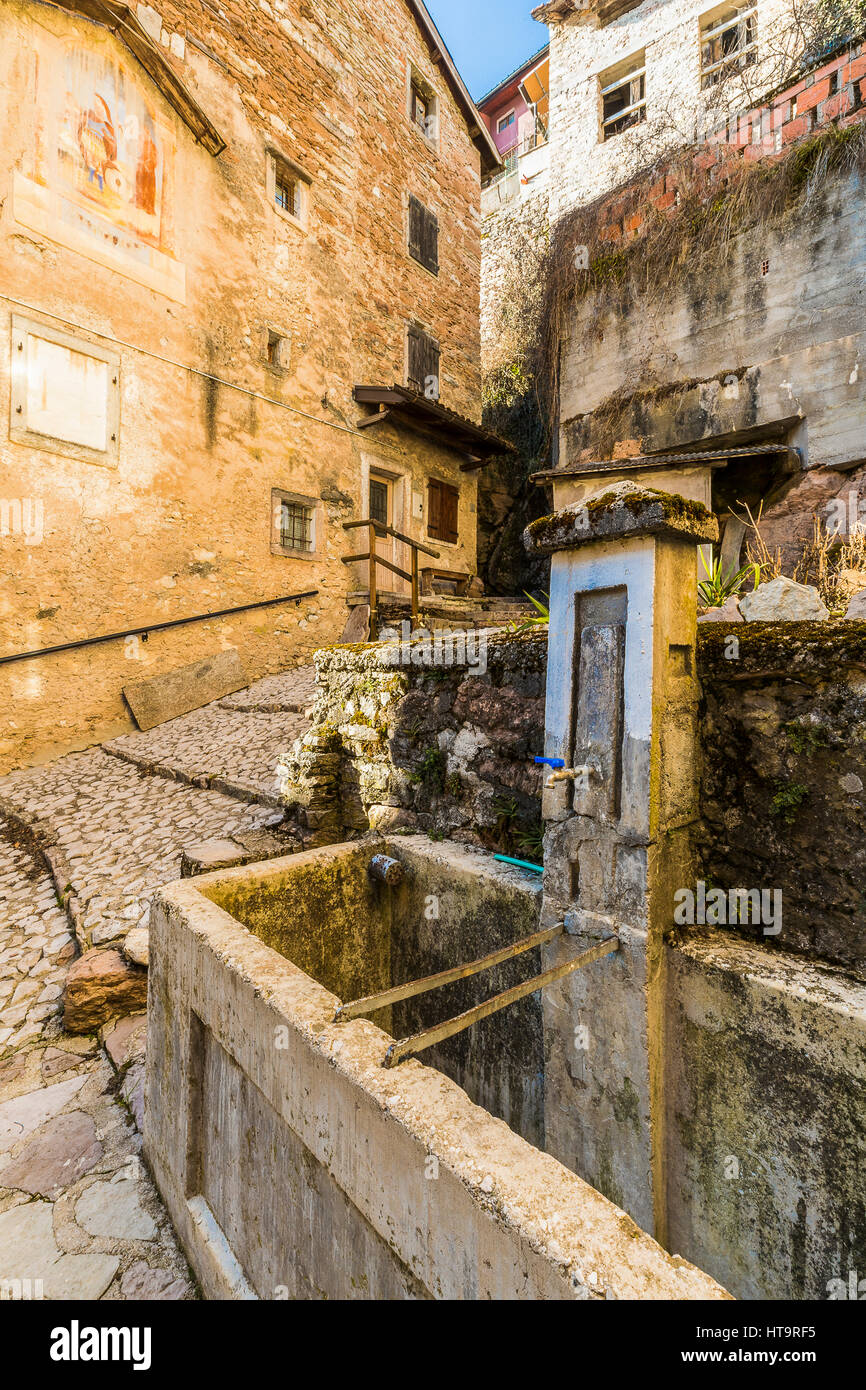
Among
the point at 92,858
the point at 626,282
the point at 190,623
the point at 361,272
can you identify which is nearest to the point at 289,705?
the point at 190,623

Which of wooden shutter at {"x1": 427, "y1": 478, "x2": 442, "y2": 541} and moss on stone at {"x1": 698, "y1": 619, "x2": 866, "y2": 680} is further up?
wooden shutter at {"x1": 427, "y1": 478, "x2": 442, "y2": 541}

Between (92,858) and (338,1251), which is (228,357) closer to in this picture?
(92,858)

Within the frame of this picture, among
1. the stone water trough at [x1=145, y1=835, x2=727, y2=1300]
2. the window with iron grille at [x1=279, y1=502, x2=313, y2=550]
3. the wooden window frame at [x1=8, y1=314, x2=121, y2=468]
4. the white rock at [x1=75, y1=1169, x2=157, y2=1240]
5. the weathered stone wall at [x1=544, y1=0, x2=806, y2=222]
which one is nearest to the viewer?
the stone water trough at [x1=145, y1=835, x2=727, y2=1300]

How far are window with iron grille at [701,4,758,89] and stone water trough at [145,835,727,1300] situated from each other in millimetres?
11639

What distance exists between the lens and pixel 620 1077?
5.97 ft

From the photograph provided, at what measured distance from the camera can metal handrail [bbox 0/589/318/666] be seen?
6617 millimetres

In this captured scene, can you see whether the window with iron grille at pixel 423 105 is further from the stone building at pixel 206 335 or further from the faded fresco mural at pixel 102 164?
the faded fresco mural at pixel 102 164

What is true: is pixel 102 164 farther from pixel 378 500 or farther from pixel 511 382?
pixel 511 382

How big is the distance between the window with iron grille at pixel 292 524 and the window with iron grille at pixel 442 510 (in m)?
2.94

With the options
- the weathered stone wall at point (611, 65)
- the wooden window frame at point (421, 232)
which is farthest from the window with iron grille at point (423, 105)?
the weathered stone wall at point (611, 65)

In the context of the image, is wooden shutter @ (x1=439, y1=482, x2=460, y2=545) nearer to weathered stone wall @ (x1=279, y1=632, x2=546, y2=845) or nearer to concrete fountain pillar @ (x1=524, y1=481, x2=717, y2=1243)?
weathered stone wall @ (x1=279, y1=632, x2=546, y2=845)

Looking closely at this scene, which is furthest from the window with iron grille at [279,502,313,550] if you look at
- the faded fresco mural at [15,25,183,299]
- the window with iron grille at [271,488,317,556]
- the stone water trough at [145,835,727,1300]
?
the stone water trough at [145,835,727,1300]

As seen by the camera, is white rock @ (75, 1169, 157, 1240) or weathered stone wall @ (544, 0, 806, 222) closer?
white rock @ (75, 1169, 157, 1240)

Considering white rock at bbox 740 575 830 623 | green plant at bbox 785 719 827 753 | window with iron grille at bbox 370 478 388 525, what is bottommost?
green plant at bbox 785 719 827 753
